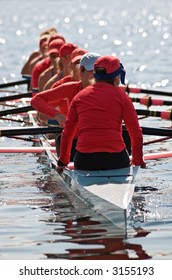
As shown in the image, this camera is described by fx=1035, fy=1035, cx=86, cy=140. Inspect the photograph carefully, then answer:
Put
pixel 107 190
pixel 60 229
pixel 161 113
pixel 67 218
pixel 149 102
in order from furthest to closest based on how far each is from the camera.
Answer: pixel 149 102 → pixel 161 113 → pixel 67 218 → pixel 60 229 → pixel 107 190

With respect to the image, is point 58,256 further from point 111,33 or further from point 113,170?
point 111,33

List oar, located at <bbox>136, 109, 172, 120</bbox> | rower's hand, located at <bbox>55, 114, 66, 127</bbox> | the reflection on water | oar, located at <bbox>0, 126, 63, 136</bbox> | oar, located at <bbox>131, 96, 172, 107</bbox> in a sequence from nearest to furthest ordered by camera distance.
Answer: the reflection on water < rower's hand, located at <bbox>55, 114, 66, 127</bbox> < oar, located at <bbox>0, 126, 63, 136</bbox> < oar, located at <bbox>136, 109, 172, 120</bbox> < oar, located at <bbox>131, 96, 172, 107</bbox>

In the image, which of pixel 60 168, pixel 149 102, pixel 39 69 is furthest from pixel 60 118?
pixel 39 69

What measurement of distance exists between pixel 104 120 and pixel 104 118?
0.02m

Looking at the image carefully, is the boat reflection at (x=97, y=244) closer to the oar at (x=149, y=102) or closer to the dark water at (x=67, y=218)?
the dark water at (x=67, y=218)

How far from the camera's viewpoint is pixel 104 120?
10602mm

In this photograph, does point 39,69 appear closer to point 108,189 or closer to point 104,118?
point 104,118

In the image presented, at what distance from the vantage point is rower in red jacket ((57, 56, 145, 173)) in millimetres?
10547

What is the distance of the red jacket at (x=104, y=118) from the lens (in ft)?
34.7

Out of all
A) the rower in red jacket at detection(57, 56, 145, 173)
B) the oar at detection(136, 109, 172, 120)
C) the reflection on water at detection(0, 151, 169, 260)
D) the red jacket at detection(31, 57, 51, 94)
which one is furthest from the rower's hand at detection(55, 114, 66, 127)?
the red jacket at detection(31, 57, 51, 94)

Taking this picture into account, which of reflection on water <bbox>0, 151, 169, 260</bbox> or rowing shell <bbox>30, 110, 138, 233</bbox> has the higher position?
rowing shell <bbox>30, 110, 138, 233</bbox>

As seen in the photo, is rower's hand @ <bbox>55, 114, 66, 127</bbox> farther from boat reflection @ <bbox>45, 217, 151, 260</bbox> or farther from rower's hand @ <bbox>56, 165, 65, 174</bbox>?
boat reflection @ <bbox>45, 217, 151, 260</bbox>
